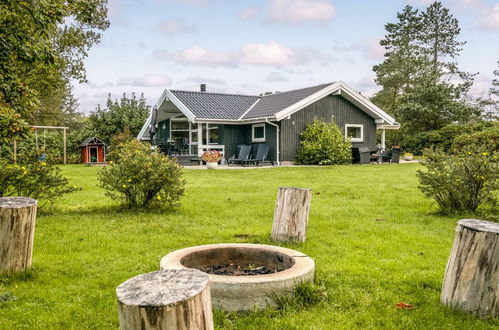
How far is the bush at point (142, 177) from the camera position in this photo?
25.3ft

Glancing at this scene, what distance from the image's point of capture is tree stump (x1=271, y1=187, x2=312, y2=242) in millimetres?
5590

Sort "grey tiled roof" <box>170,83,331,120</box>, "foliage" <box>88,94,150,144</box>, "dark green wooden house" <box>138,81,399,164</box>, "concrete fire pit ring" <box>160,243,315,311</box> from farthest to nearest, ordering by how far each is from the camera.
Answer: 1. "foliage" <box>88,94,150,144</box>
2. "grey tiled roof" <box>170,83,331,120</box>
3. "dark green wooden house" <box>138,81,399,164</box>
4. "concrete fire pit ring" <box>160,243,315,311</box>

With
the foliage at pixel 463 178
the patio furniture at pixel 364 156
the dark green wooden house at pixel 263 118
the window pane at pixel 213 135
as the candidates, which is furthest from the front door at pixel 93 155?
the foliage at pixel 463 178

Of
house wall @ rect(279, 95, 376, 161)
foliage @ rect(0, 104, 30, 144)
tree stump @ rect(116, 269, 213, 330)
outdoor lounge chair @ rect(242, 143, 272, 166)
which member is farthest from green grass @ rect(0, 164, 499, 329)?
house wall @ rect(279, 95, 376, 161)

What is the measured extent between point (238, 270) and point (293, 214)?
1.50 m

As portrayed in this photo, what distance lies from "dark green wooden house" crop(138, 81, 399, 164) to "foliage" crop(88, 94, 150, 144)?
5.08m

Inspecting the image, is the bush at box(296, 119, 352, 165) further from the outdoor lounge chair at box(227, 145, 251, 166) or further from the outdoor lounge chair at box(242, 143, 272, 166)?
the outdoor lounge chair at box(227, 145, 251, 166)

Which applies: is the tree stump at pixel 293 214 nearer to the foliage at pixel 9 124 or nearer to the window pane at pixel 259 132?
the foliage at pixel 9 124

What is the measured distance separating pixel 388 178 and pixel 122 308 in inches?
528

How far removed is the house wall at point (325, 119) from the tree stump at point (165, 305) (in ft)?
65.3

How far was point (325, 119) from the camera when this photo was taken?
2348 cm

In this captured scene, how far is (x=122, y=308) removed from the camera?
2031mm

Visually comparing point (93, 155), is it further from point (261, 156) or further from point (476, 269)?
point (476, 269)

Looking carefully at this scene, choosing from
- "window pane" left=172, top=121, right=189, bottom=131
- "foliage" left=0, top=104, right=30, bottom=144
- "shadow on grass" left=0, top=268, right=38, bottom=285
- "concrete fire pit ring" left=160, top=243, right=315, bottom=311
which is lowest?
"shadow on grass" left=0, top=268, right=38, bottom=285
